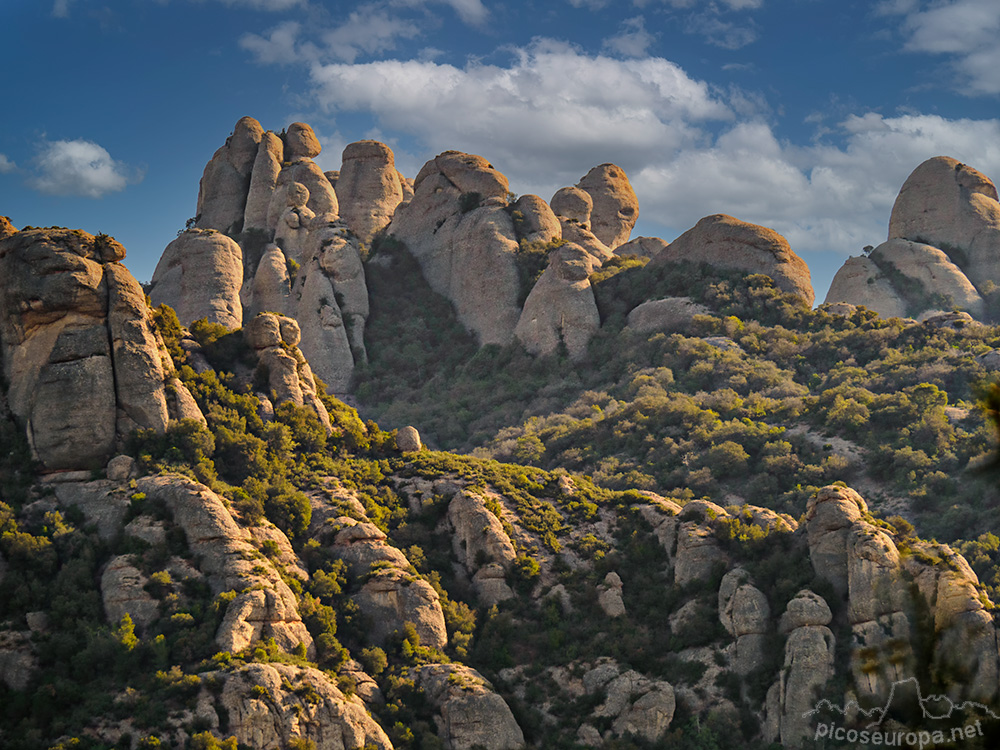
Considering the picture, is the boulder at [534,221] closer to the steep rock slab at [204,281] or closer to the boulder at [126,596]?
the steep rock slab at [204,281]

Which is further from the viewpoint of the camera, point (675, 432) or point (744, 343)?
point (744, 343)

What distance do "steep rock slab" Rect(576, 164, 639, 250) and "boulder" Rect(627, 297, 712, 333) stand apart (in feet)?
84.6

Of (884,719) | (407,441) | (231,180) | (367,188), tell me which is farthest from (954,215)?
(884,719)

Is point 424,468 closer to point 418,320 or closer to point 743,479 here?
point 743,479

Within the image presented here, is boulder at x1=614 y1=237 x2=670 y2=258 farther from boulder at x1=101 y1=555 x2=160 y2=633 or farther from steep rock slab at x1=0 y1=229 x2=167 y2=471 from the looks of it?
boulder at x1=101 y1=555 x2=160 y2=633

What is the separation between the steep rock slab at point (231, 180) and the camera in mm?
92688

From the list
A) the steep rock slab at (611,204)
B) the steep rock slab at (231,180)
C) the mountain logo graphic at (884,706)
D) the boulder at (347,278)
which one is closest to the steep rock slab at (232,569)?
the mountain logo graphic at (884,706)

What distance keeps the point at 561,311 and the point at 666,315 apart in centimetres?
694

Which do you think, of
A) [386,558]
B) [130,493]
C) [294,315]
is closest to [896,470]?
[386,558]

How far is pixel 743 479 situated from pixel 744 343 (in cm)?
1737

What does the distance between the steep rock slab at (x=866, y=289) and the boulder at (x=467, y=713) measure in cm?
6181

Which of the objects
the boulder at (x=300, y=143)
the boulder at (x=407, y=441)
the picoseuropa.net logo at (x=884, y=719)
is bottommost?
the picoseuropa.net logo at (x=884, y=719)

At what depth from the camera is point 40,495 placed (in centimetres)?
3866

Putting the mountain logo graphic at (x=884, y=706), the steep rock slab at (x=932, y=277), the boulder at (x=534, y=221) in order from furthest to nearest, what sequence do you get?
1. the steep rock slab at (x=932, y=277)
2. the boulder at (x=534, y=221)
3. the mountain logo graphic at (x=884, y=706)
